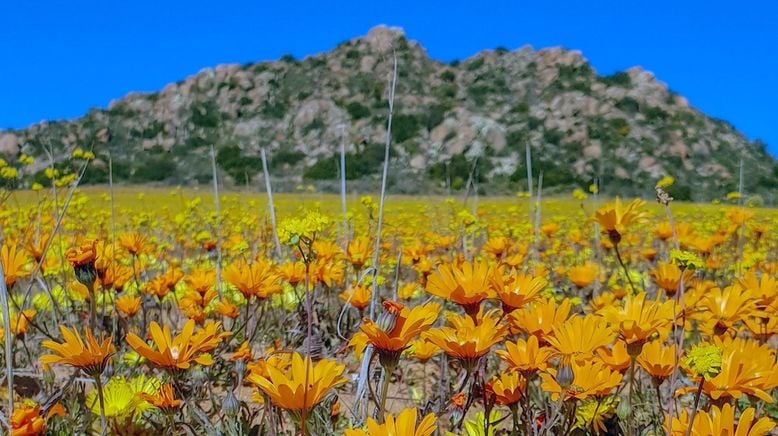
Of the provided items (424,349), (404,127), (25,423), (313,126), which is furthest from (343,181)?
(313,126)

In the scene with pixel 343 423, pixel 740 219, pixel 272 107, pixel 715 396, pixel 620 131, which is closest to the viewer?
pixel 715 396

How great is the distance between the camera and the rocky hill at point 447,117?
144 feet

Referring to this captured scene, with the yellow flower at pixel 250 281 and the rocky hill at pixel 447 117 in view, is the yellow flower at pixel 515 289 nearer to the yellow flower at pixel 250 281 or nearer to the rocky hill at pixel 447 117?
the yellow flower at pixel 250 281

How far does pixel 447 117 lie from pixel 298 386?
55.3 m

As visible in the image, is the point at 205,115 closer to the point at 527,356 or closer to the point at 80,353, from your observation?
the point at 80,353

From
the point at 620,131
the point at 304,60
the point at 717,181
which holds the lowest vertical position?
the point at 717,181

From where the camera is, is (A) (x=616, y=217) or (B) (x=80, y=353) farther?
(A) (x=616, y=217)

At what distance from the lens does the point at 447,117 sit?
55.2 meters

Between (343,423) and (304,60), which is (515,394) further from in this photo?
(304,60)

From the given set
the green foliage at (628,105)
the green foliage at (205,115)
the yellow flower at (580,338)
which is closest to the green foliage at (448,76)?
the green foliage at (628,105)

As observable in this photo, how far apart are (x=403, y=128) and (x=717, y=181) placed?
2180 centimetres

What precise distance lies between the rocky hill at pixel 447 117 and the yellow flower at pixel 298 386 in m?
32.3

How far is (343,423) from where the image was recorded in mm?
1814


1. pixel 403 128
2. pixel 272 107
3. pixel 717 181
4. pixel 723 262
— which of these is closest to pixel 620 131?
pixel 717 181
